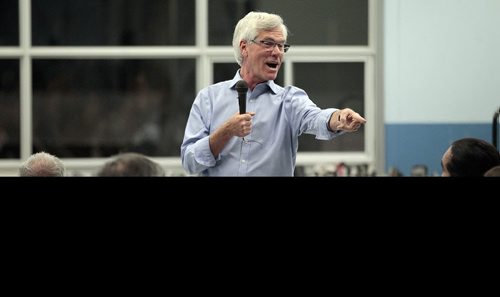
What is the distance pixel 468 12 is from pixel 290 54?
105cm

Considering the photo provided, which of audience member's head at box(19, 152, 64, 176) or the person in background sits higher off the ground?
the person in background

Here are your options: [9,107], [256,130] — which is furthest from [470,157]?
[9,107]

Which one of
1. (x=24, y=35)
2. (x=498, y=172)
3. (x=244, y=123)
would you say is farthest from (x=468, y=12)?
(x=498, y=172)

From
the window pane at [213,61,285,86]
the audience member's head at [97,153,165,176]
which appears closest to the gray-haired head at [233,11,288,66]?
the audience member's head at [97,153,165,176]

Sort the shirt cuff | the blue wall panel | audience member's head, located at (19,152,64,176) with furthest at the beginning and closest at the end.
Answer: the blue wall panel
audience member's head, located at (19,152,64,176)
the shirt cuff

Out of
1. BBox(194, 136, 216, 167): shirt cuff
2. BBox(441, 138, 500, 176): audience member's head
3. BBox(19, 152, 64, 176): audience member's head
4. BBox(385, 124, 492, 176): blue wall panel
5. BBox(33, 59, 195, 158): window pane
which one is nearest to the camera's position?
BBox(441, 138, 500, 176): audience member's head

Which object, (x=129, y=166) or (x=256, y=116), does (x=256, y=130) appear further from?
(x=129, y=166)

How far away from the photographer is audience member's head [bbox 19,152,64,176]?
2.37 metres

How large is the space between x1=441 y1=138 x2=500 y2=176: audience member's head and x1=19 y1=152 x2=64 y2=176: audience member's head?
36.9 inches

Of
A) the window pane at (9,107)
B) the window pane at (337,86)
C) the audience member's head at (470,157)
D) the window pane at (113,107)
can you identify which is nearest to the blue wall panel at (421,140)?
the window pane at (337,86)

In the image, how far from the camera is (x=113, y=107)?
211 inches

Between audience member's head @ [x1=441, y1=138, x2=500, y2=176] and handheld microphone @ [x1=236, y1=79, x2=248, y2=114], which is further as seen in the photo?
handheld microphone @ [x1=236, y1=79, x2=248, y2=114]

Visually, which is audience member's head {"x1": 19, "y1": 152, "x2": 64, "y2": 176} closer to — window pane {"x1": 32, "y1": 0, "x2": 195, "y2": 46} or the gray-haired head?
the gray-haired head
